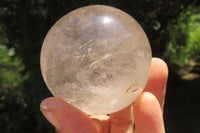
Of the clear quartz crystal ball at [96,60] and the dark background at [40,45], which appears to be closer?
the clear quartz crystal ball at [96,60]

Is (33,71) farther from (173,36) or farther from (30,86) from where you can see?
(173,36)

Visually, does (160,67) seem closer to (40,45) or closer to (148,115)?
(148,115)

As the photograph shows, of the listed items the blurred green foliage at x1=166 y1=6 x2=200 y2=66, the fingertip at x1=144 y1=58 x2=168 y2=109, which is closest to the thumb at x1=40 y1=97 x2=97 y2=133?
the fingertip at x1=144 y1=58 x2=168 y2=109

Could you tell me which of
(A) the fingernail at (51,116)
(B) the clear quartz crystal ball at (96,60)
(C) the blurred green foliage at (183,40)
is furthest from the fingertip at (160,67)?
(C) the blurred green foliage at (183,40)

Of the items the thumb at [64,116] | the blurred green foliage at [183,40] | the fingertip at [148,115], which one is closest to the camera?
the thumb at [64,116]

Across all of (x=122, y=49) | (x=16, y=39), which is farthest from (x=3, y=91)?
(x=122, y=49)

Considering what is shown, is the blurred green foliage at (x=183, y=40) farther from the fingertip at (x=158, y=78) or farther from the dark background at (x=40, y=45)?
the fingertip at (x=158, y=78)
